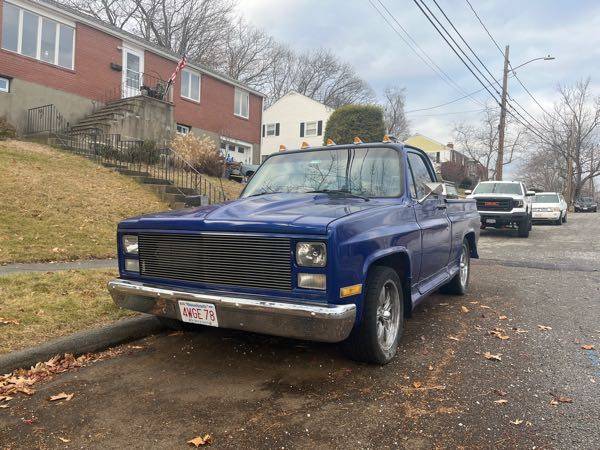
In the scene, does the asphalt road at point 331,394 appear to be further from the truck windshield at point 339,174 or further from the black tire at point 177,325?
the truck windshield at point 339,174

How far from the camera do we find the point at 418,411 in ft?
10.2

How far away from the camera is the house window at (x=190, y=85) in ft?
75.9

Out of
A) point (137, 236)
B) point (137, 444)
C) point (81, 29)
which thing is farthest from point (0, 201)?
point (81, 29)

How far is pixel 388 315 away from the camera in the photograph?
3.89m

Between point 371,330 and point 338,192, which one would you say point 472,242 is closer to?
point 338,192

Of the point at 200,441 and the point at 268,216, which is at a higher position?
the point at 268,216

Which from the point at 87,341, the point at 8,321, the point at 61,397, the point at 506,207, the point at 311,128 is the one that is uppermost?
the point at 311,128

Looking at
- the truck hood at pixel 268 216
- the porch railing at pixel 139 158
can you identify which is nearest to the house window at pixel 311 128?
the porch railing at pixel 139 158

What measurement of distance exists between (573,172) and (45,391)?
203 ft

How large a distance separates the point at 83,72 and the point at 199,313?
→ 1779 cm

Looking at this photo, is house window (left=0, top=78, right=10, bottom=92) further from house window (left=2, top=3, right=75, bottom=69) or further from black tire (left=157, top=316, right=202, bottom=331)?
black tire (left=157, top=316, right=202, bottom=331)

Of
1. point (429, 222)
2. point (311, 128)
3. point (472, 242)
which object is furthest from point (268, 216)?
point (311, 128)

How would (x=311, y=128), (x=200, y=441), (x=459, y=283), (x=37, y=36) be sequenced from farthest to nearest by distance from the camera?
(x=311, y=128)
(x=37, y=36)
(x=459, y=283)
(x=200, y=441)

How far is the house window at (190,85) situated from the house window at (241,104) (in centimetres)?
287
